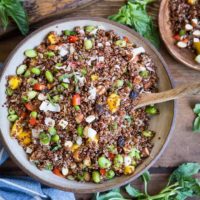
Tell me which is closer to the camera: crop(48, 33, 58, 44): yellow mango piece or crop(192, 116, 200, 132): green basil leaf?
crop(48, 33, 58, 44): yellow mango piece

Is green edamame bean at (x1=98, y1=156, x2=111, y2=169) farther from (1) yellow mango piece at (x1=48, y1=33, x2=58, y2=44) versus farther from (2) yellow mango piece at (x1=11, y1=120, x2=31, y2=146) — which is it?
(1) yellow mango piece at (x1=48, y1=33, x2=58, y2=44)

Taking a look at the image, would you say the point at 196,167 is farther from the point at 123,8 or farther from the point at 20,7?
the point at 20,7

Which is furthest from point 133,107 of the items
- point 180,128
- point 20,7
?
point 20,7

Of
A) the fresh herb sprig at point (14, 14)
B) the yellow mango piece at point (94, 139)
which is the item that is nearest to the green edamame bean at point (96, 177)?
the yellow mango piece at point (94, 139)

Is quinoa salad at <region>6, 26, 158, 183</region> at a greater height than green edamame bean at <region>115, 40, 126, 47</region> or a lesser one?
lesser

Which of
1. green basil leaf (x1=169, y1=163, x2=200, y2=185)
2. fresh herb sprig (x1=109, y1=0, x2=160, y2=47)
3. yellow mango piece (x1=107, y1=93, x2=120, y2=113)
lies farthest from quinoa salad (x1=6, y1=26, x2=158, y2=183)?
green basil leaf (x1=169, y1=163, x2=200, y2=185)

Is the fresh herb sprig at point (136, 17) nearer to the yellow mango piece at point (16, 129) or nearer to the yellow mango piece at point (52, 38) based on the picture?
the yellow mango piece at point (52, 38)

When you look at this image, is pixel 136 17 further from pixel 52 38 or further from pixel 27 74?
pixel 27 74
